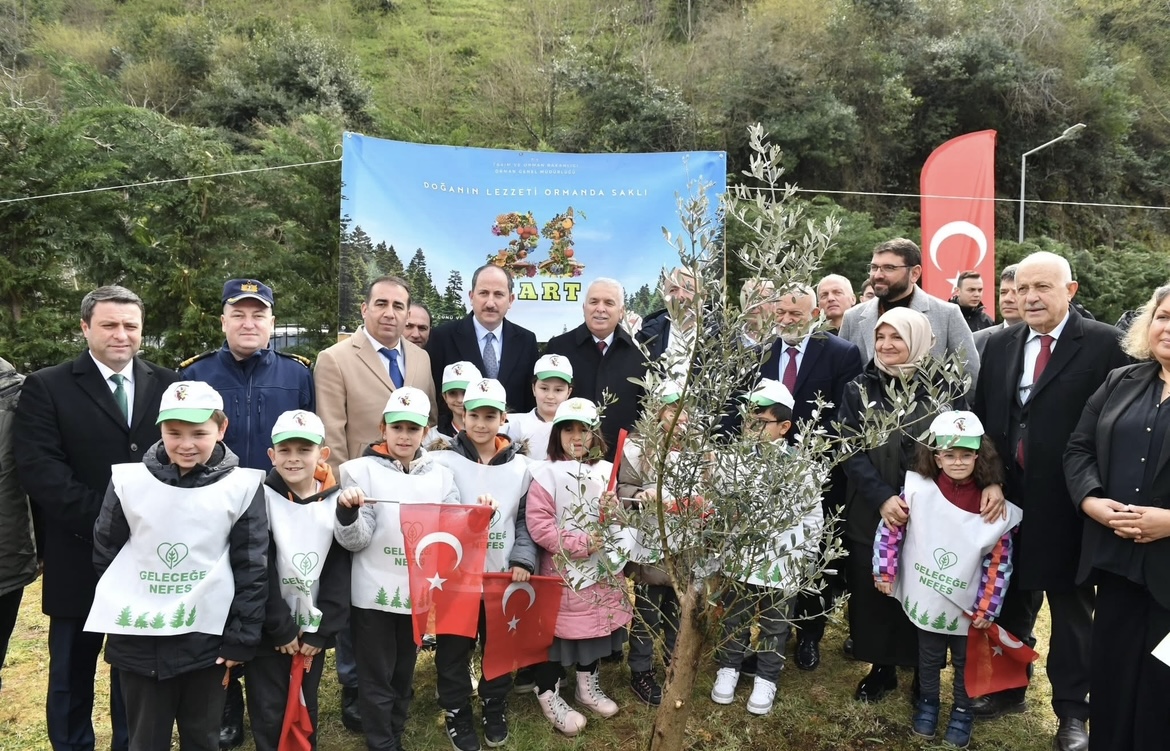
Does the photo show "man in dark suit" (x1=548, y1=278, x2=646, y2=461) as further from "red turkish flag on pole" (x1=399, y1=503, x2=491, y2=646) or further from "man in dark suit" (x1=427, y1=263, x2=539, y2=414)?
"red turkish flag on pole" (x1=399, y1=503, x2=491, y2=646)

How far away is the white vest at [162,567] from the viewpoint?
3059mm

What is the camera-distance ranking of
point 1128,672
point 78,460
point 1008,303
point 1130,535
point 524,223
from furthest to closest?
1. point 524,223
2. point 1008,303
3. point 78,460
4. point 1128,672
5. point 1130,535

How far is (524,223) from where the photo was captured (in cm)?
842

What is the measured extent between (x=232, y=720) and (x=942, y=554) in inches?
155

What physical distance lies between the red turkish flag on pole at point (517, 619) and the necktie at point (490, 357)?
64.8 inches

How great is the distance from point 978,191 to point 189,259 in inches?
469

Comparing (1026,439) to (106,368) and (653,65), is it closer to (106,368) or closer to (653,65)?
(106,368)

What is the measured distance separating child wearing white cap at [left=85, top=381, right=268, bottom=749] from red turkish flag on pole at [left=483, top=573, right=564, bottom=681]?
120cm

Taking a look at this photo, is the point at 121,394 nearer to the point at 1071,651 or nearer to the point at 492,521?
Answer: the point at 492,521

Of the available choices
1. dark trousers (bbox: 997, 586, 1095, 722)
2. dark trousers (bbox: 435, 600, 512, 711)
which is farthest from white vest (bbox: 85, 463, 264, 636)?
dark trousers (bbox: 997, 586, 1095, 722)

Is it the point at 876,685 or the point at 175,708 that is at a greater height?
the point at 175,708

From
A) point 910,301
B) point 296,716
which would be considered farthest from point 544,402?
point 910,301

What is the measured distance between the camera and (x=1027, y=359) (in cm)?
418

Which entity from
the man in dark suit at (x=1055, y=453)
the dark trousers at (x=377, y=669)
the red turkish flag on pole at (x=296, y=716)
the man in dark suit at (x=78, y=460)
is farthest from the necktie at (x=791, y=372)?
the man in dark suit at (x=78, y=460)
